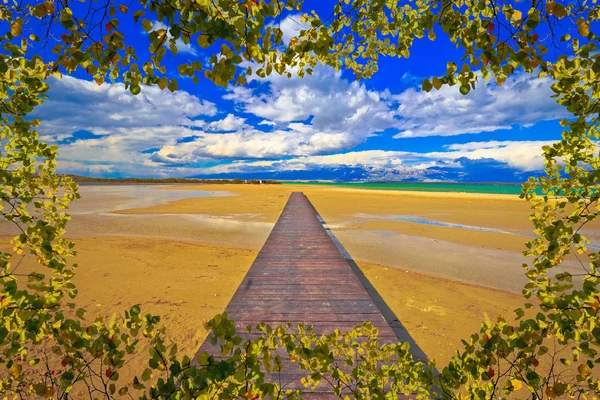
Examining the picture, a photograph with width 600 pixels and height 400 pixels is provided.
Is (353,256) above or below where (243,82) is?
below

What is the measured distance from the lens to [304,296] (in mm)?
5582

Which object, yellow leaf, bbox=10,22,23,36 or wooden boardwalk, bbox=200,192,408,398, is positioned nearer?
yellow leaf, bbox=10,22,23,36

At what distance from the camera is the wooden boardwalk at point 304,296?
4590 mm

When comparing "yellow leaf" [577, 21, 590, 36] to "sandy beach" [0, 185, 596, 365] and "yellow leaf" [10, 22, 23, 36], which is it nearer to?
"yellow leaf" [10, 22, 23, 36]

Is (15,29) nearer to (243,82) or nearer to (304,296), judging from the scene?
(243,82)

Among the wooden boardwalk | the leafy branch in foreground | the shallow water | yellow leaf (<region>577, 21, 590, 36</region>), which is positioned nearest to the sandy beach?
the wooden boardwalk

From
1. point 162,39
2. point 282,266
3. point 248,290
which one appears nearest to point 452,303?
point 282,266

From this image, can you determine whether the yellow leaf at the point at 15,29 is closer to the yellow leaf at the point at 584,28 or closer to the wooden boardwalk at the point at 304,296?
the yellow leaf at the point at 584,28

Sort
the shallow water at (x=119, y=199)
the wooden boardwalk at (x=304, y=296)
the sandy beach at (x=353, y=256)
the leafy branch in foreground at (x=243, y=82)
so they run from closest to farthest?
the leafy branch in foreground at (x=243, y=82)
the wooden boardwalk at (x=304, y=296)
the sandy beach at (x=353, y=256)
the shallow water at (x=119, y=199)

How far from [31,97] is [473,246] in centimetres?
1491

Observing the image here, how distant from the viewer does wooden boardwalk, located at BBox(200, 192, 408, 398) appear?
459cm

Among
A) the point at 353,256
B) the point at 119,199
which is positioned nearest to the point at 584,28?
the point at 353,256

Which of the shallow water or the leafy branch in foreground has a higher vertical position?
the leafy branch in foreground

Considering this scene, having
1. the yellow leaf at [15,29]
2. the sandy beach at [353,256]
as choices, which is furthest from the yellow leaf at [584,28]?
the sandy beach at [353,256]
